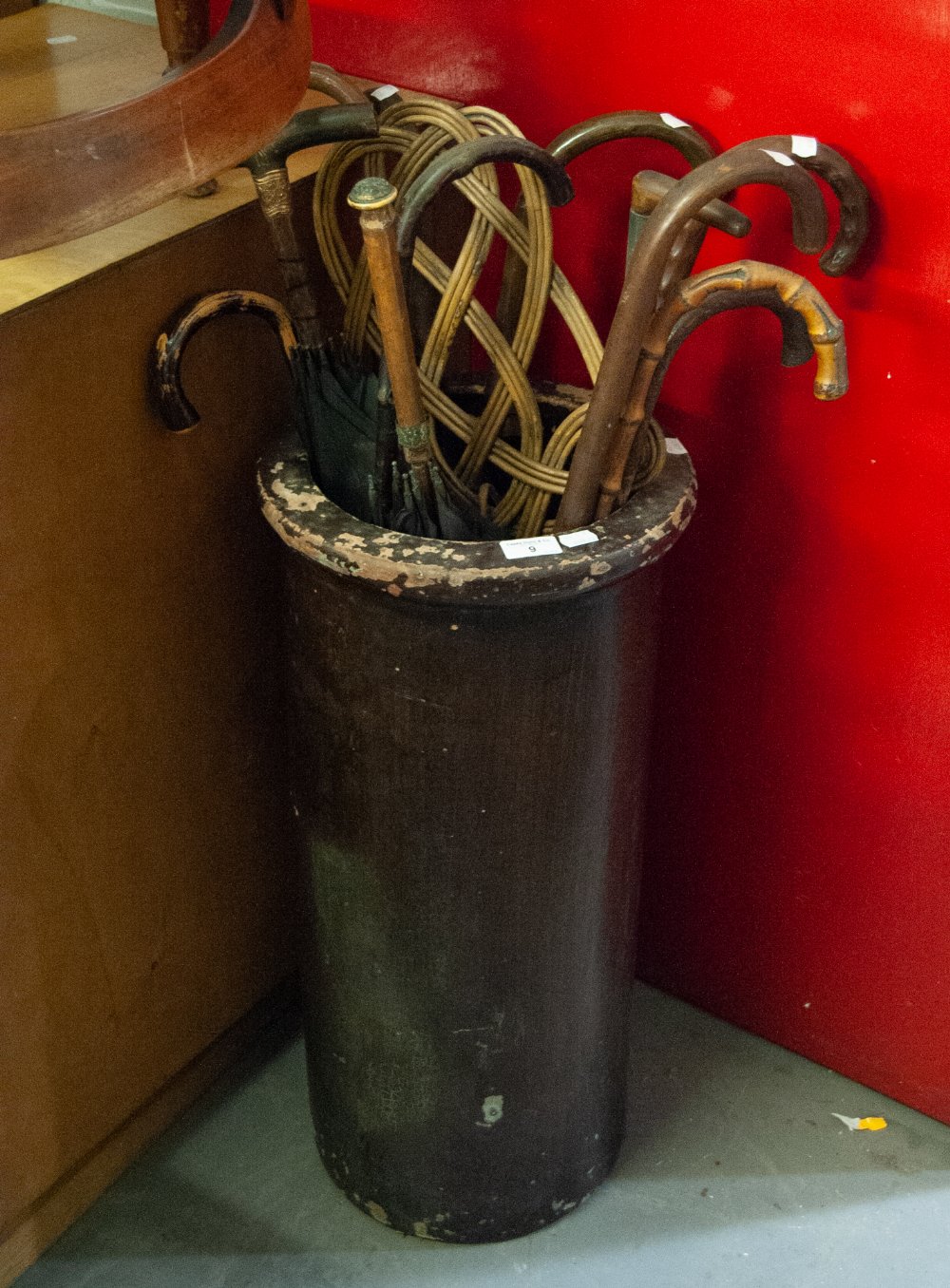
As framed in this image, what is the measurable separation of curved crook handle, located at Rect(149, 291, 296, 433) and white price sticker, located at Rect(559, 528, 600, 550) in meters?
0.30

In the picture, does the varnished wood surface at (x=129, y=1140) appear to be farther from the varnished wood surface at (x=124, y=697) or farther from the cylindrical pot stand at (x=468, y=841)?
the cylindrical pot stand at (x=468, y=841)

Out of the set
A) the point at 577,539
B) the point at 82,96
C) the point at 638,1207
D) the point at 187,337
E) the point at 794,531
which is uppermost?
the point at 82,96

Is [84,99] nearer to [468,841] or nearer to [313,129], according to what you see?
[313,129]

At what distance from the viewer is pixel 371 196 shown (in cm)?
99

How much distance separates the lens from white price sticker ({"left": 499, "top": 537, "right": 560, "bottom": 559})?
3.57 ft

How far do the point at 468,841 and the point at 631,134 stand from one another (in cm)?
62

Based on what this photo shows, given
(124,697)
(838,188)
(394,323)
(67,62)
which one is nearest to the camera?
(394,323)

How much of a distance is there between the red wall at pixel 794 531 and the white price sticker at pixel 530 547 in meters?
0.36

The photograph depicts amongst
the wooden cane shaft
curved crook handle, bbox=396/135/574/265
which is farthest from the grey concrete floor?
curved crook handle, bbox=396/135/574/265

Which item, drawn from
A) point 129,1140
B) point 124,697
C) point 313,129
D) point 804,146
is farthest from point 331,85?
point 129,1140

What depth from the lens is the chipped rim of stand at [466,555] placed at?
1.08 metres

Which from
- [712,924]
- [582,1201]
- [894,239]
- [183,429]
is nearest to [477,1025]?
[582,1201]

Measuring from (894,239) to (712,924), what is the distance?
0.82 meters

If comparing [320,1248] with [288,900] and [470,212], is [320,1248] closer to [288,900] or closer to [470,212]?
[288,900]
